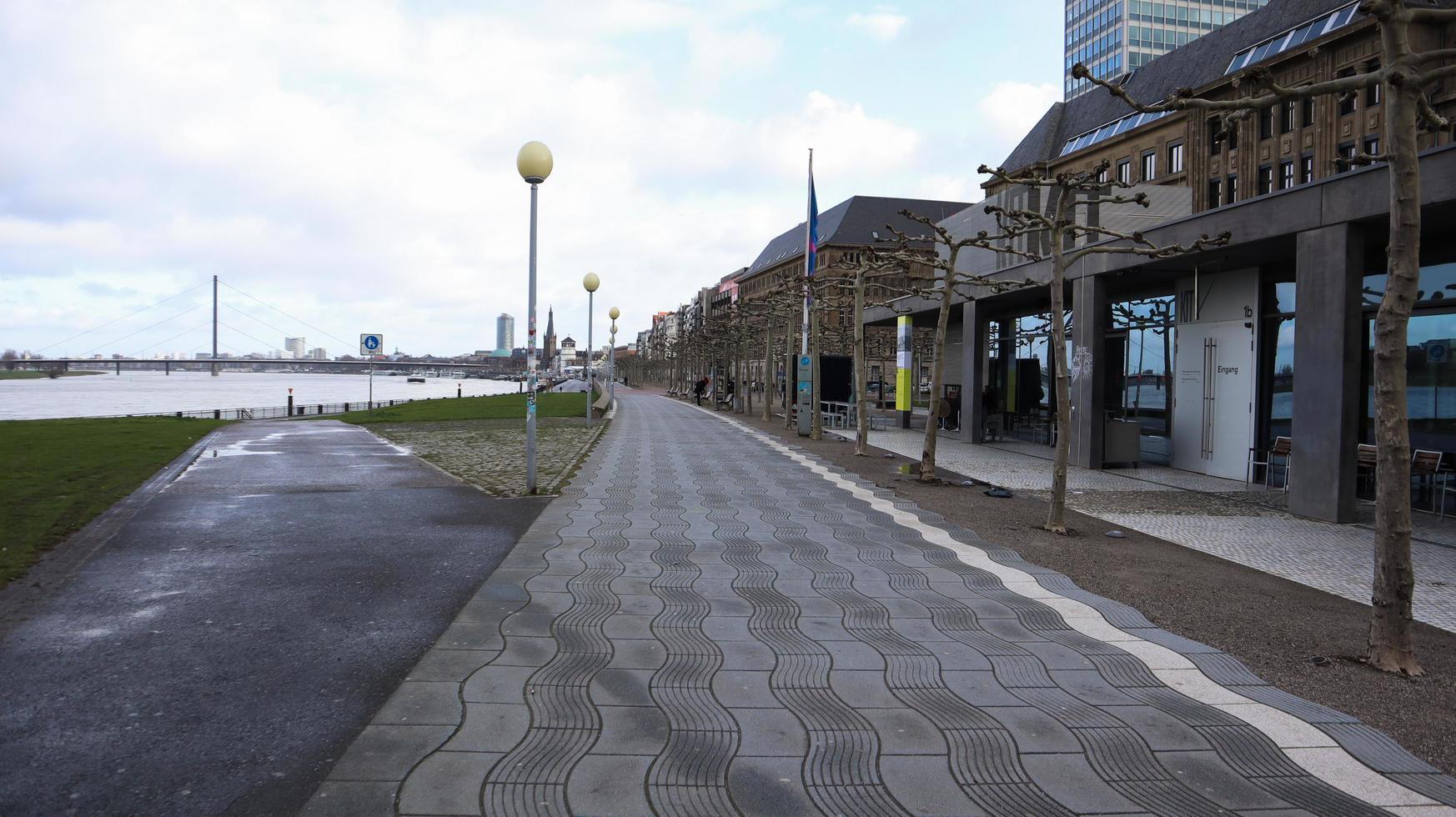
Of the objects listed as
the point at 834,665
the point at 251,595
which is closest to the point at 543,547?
the point at 251,595

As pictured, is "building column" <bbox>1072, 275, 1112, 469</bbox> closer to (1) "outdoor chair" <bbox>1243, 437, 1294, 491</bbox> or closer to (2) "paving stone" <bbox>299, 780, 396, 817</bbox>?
(1) "outdoor chair" <bbox>1243, 437, 1294, 491</bbox>

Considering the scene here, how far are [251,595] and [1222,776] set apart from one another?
5972mm

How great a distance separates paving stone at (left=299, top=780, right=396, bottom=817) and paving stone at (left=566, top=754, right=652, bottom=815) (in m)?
0.67

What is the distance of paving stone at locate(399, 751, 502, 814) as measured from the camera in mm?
3320

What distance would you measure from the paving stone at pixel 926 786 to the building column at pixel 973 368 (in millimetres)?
19987

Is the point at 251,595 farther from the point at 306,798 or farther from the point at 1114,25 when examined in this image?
the point at 1114,25

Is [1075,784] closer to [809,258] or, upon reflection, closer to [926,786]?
[926,786]

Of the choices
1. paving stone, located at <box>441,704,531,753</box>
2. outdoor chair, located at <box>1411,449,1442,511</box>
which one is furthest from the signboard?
paving stone, located at <box>441,704,531,753</box>

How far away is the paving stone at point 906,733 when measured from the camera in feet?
12.8

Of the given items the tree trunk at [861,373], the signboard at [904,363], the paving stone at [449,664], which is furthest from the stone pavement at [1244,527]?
the signboard at [904,363]

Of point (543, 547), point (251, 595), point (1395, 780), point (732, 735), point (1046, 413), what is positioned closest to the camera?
point (1395, 780)

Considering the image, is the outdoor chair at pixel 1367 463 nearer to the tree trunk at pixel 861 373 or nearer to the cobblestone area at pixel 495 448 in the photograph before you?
the tree trunk at pixel 861 373

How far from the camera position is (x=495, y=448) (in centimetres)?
1945

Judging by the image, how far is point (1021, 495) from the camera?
1288 cm
